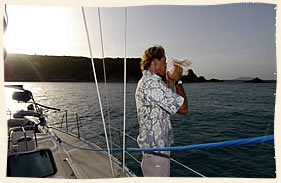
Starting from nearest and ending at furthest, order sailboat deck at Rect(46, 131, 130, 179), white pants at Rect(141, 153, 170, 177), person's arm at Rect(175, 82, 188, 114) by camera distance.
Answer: person's arm at Rect(175, 82, 188, 114) → white pants at Rect(141, 153, 170, 177) → sailboat deck at Rect(46, 131, 130, 179)

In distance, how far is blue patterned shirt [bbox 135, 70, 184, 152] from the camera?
0.83 meters

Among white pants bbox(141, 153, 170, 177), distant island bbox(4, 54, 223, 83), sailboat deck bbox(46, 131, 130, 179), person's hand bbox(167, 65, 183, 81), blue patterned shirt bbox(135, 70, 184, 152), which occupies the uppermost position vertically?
distant island bbox(4, 54, 223, 83)

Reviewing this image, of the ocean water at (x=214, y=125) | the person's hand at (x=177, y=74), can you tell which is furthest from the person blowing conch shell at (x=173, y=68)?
the ocean water at (x=214, y=125)

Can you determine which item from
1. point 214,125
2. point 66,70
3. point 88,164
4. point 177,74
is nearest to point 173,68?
point 177,74

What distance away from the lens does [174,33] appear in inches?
50.7

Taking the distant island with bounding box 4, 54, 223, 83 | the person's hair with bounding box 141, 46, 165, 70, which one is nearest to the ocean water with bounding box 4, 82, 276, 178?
the distant island with bounding box 4, 54, 223, 83

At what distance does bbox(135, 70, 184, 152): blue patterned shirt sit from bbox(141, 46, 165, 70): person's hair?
0.09 feet

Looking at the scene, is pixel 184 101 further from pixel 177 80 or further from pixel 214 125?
pixel 214 125

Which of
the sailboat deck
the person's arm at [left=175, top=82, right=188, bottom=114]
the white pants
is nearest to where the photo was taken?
the person's arm at [left=175, top=82, right=188, bottom=114]

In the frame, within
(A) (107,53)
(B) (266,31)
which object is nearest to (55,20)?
(A) (107,53)

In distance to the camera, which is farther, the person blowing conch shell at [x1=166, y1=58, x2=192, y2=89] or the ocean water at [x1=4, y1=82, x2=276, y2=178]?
the ocean water at [x1=4, y1=82, x2=276, y2=178]

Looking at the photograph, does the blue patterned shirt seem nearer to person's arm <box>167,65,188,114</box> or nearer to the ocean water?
person's arm <box>167,65,188,114</box>

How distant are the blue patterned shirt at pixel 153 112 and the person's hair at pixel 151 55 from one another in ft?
0.09
